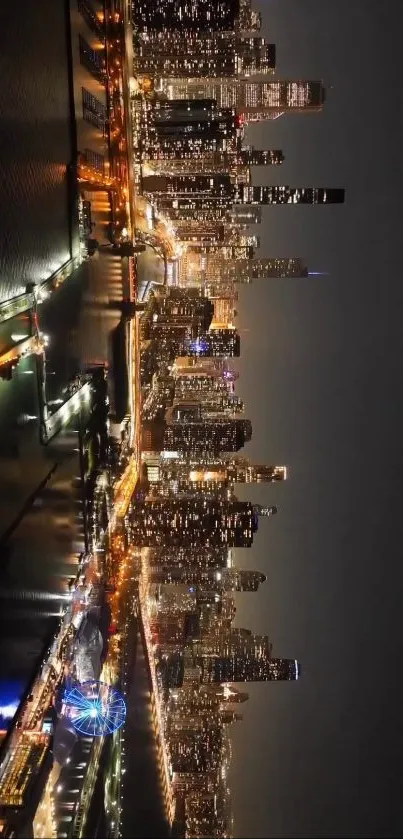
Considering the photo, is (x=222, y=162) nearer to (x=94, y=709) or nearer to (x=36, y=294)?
(x=36, y=294)

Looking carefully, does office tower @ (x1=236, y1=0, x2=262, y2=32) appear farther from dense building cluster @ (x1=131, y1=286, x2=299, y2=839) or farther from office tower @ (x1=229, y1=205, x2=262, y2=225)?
dense building cluster @ (x1=131, y1=286, x2=299, y2=839)

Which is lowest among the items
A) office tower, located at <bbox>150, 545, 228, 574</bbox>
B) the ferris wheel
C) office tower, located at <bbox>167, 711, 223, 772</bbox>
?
office tower, located at <bbox>167, 711, 223, 772</bbox>

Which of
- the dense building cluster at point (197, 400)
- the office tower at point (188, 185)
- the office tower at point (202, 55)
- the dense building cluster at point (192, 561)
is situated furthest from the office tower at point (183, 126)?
the dense building cluster at point (192, 561)

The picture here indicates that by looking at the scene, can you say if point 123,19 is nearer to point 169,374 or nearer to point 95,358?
point 95,358

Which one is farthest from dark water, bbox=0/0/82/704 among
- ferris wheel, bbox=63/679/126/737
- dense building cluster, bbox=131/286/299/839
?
dense building cluster, bbox=131/286/299/839

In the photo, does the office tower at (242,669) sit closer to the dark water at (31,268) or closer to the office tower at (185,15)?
the dark water at (31,268)

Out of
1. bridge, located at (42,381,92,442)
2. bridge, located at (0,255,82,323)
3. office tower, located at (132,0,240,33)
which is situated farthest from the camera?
office tower, located at (132,0,240,33)
